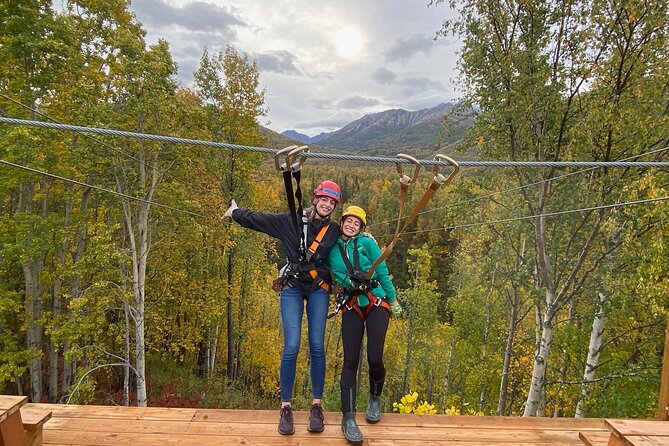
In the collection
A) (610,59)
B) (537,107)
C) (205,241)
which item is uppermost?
(610,59)

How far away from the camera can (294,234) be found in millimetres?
2842

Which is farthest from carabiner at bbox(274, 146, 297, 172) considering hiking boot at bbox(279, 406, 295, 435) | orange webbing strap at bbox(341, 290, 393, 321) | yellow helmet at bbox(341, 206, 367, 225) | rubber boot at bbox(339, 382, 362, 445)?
hiking boot at bbox(279, 406, 295, 435)

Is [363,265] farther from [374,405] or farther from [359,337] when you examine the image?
[374,405]

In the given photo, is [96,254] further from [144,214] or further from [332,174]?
[332,174]

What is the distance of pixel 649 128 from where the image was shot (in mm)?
6227

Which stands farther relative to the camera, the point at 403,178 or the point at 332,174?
the point at 332,174

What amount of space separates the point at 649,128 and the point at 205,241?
44.8 ft

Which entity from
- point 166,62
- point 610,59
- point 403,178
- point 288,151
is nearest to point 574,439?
point 403,178

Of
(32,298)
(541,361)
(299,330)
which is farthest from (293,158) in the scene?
(32,298)

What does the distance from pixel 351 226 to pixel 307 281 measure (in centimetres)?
53

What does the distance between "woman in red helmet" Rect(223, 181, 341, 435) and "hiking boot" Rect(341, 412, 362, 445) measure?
177mm

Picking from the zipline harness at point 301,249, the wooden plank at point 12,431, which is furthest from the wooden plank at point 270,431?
the zipline harness at point 301,249

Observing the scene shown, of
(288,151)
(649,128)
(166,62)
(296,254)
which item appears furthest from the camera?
(166,62)

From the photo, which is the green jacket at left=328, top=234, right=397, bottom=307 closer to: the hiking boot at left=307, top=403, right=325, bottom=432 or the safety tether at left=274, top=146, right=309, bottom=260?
the safety tether at left=274, top=146, right=309, bottom=260
